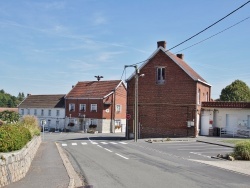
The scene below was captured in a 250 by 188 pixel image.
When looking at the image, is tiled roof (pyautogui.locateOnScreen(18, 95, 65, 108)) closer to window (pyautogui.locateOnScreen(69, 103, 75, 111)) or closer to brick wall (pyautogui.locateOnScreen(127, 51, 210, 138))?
window (pyautogui.locateOnScreen(69, 103, 75, 111))

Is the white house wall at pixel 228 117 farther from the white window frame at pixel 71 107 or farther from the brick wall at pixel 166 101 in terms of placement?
the white window frame at pixel 71 107

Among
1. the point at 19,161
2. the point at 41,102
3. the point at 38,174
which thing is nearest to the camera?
the point at 19,161

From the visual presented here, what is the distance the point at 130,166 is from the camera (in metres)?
17.5

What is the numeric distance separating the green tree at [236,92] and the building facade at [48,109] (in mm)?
33135

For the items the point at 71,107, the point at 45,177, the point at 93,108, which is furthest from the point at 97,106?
the point at 45,177

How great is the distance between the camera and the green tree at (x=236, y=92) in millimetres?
69625

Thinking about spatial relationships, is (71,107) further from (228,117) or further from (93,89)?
(228,117)

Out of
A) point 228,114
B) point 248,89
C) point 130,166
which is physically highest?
point 248,89

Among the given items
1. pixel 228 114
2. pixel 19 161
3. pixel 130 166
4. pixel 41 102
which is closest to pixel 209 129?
pixel 228 114

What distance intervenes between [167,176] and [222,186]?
249 centimetres

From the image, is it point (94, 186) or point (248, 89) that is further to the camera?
point (248, 89)

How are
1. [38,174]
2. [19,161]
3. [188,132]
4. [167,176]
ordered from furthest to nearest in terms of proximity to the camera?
[188,132]
[167,176]
[38,174]
[19,161]

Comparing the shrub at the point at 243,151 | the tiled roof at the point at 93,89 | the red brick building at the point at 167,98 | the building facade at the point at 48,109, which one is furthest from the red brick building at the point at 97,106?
the shrub at the point at 243,151

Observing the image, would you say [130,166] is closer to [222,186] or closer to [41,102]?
[222,186]
